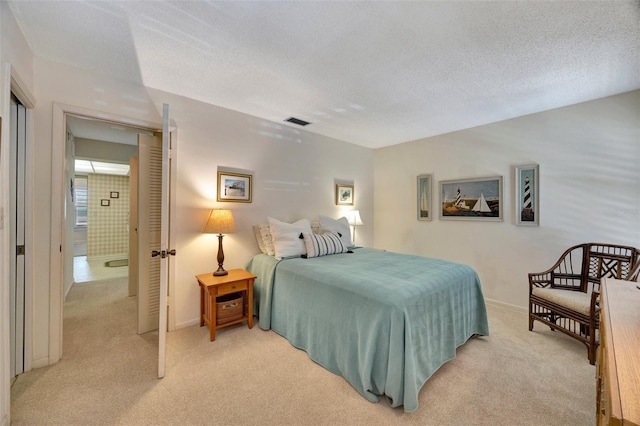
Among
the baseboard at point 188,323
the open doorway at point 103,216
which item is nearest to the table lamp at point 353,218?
the baseboard at point 188,323

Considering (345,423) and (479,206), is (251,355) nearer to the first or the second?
(345,423)

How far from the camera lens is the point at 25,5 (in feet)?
5.28

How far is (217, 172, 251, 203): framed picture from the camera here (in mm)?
3114

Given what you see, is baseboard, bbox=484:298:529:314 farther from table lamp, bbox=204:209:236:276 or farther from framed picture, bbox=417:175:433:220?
table lamp, bbox=204:209:236:276

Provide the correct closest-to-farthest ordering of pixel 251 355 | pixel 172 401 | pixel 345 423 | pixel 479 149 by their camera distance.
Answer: pixel 345 423
pixel 172 401
pixel 251 355
pixel 479 149

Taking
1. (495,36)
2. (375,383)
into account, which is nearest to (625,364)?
(375,383)

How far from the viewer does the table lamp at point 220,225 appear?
9.11 feet

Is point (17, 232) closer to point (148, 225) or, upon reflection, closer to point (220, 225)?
point (148, 225)

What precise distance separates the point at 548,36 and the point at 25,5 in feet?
11.2

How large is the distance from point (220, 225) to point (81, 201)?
23.7 ft

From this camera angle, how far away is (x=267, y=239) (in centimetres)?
318

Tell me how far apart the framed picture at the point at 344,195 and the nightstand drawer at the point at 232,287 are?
2208 mm

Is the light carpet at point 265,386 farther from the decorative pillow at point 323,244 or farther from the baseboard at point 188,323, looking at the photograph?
the decorative pillow at point 323,244

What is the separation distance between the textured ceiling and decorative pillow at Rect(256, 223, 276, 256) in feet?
4.81
